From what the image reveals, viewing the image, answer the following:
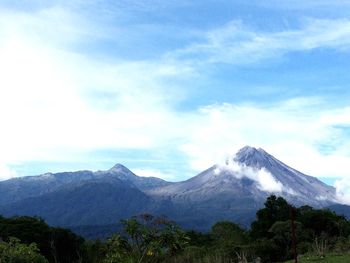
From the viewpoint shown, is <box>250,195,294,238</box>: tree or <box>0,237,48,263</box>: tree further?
<box>250,195,294,238</box>: tree

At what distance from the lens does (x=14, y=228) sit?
189 ft

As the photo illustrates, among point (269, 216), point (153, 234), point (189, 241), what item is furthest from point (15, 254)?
point (269, 216)

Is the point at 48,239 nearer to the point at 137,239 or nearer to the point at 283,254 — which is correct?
the point at 283,254

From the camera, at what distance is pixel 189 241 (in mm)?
40094

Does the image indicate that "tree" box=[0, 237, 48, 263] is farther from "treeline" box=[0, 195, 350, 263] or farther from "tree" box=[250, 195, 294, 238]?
"tree" box=[250, 195, 294, 238]

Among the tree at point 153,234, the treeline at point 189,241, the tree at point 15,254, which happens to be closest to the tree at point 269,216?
the treeline at point 189,241

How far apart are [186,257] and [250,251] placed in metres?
7.04

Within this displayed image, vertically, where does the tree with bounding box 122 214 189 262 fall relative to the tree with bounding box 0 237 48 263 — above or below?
above

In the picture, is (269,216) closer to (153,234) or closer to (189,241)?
(189,241)

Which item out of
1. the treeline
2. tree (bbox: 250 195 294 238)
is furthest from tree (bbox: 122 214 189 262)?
tree (bbox: 250 195 294 238)

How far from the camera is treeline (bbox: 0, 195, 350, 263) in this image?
47.3 feet

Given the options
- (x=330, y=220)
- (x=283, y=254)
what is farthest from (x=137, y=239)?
(x=330, y=220)

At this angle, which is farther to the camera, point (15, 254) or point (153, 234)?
point (15, 254)

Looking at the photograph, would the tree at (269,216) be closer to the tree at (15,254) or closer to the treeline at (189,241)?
the treeline at (189,241)
